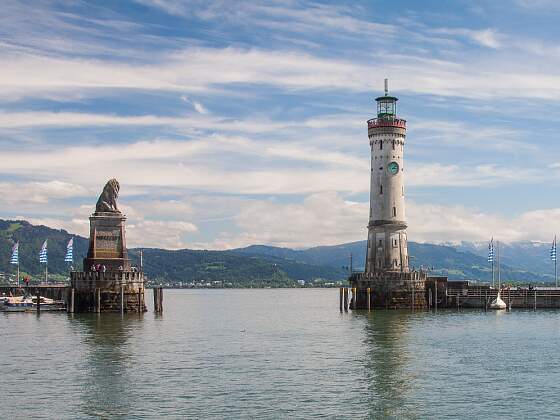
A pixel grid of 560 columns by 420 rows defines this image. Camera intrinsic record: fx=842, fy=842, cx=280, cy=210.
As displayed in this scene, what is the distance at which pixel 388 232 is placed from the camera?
381ft

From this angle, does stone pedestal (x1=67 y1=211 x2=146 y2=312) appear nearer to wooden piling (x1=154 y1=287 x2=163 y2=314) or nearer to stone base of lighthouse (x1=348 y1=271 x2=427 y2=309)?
wooden piling (x1=154 y1=287 x2=163 y2=314)

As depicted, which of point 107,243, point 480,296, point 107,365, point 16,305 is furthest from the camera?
point 16,305

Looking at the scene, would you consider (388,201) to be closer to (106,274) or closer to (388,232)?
(388,232)

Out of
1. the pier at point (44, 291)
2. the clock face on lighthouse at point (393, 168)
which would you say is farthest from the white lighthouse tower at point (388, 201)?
the pier at point (44, 291)

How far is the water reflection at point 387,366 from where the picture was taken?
155 feet

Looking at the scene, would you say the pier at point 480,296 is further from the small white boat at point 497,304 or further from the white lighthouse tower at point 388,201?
the white lighthouse tower at point 388,201

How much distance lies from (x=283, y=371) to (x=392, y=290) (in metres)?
58.3

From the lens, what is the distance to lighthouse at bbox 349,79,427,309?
115875 mm

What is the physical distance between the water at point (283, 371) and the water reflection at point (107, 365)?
0.38 feet

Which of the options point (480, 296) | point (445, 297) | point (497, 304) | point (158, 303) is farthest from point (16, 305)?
point (497, 304)

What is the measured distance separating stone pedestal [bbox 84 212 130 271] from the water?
1269 centimetres

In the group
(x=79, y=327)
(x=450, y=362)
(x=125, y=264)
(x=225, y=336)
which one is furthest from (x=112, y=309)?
(x=450, y=362)

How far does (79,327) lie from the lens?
92.6m

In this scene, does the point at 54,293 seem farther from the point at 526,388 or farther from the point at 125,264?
the point at 526,388
